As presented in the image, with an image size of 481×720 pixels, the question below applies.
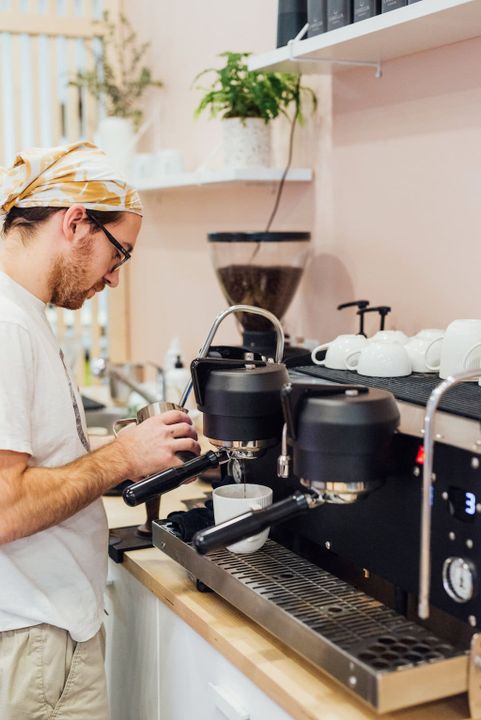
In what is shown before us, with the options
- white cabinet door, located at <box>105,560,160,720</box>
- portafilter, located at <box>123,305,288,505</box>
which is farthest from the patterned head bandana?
white cabinet door, located at <box>105,560,160,720</box>

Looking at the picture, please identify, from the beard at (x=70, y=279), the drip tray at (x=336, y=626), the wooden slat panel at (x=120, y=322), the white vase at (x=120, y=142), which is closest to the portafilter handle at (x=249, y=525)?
the drip tray at (x=336, y=626)

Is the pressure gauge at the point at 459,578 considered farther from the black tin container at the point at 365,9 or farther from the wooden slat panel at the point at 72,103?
the wooden slat panel at the point at 72,103

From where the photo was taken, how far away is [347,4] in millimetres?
1708

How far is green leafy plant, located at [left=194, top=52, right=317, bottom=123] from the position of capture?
2.22 meters

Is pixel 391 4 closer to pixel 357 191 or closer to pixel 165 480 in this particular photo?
pixel 357 191

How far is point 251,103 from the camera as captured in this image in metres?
2.27

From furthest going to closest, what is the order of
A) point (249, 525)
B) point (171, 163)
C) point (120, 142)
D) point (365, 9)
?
point (120, 142), point (171, 163), point (365, 9), point (249, 525)

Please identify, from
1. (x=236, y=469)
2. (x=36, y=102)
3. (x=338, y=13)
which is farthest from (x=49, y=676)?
(x=36, y=102)

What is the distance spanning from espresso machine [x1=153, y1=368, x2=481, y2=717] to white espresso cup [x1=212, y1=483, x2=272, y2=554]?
0.42 feet

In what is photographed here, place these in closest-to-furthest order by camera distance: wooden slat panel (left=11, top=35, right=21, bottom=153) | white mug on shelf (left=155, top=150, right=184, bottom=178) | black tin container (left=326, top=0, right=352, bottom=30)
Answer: black tin container (left=326, top=0, right=352, bottom=30)
white mug on shelf (left=155, top=150, right=184, bottom=178)
wooden slat panel (left=11, top=35, right=21, bottom=153)

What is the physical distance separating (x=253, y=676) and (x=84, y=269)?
660mm

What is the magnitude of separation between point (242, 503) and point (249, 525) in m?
0.28

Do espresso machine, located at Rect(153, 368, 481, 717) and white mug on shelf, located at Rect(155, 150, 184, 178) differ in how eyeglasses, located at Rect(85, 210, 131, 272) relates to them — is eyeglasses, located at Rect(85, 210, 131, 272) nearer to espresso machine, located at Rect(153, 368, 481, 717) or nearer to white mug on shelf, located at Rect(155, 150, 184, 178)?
espresso machine, located at Rect(153, 368, 481, 717)

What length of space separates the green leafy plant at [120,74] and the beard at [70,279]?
192 cm
